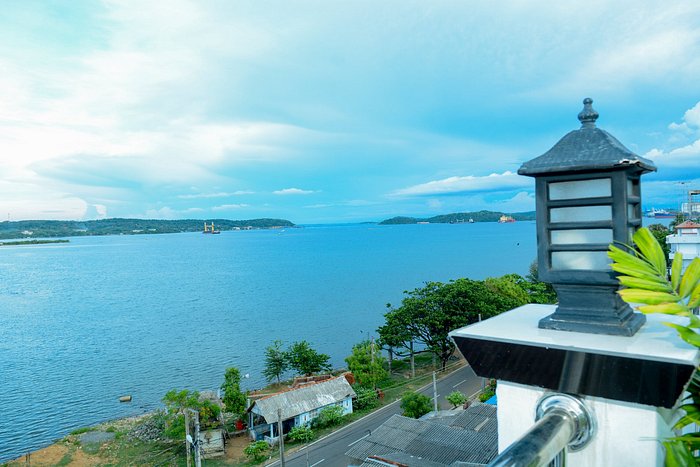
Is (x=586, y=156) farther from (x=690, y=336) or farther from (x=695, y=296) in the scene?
(x=690, y=336)

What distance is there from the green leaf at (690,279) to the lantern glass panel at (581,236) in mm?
690

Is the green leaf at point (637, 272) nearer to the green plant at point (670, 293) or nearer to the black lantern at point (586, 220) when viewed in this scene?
the green plant at point (670, 293)

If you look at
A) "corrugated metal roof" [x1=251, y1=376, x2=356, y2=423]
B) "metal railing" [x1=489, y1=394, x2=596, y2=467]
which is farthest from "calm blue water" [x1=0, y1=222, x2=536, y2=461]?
"metal railing" [x1=489, y1=394, x2=596, y2=467]

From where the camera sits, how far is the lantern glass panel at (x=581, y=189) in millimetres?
2188

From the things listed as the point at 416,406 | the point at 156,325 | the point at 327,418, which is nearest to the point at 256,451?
the point at 327,418

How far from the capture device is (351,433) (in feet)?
64.6

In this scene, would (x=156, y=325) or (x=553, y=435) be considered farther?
→ (x=156, y=325)

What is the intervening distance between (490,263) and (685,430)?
282ft

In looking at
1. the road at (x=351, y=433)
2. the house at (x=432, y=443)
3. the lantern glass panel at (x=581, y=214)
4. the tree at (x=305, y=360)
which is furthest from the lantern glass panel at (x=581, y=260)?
the tree at (x=305, y=360)

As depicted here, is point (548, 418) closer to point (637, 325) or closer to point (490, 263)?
point (637, 325)

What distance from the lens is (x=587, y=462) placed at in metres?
1.77

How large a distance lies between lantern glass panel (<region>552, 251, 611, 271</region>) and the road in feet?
54.9

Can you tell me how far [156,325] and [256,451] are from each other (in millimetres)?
32099

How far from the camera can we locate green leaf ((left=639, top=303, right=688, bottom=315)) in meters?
1.38
